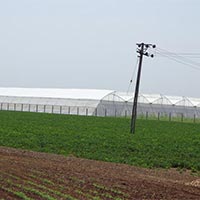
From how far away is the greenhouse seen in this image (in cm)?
7538

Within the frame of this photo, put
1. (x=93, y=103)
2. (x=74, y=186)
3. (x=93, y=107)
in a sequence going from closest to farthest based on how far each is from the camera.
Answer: (x=74, y=186), (x=93, y=107), (x=93, y=103)

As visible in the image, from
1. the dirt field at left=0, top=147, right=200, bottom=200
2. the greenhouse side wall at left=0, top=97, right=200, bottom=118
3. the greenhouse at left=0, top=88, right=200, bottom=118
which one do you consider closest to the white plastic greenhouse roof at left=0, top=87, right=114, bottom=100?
the greenhouse at left=0, top=88, right=200, bottom=118

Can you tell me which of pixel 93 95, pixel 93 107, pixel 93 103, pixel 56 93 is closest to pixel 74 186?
pixel 93 107

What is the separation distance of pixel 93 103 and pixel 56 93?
1036 cm

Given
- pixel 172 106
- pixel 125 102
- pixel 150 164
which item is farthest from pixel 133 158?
pixel 172 106

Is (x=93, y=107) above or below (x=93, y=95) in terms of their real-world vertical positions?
below

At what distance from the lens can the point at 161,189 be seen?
39.9ft

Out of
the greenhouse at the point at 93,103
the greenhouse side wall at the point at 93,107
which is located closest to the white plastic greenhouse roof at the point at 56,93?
the greenhouse at the point at 93,103

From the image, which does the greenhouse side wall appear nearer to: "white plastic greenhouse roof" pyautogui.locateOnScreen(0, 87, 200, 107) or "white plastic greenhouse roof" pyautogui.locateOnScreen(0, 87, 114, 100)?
"white plastic greenhouse roof" pyautogui.locateOnScreen(0, 87, 200, 107)

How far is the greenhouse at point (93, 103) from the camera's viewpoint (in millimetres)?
75375

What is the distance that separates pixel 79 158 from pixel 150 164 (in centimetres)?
255

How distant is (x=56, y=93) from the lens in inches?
3258

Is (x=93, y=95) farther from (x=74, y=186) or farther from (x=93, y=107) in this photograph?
(x=74, y=186)

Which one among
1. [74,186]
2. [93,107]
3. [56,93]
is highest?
[56,93]
